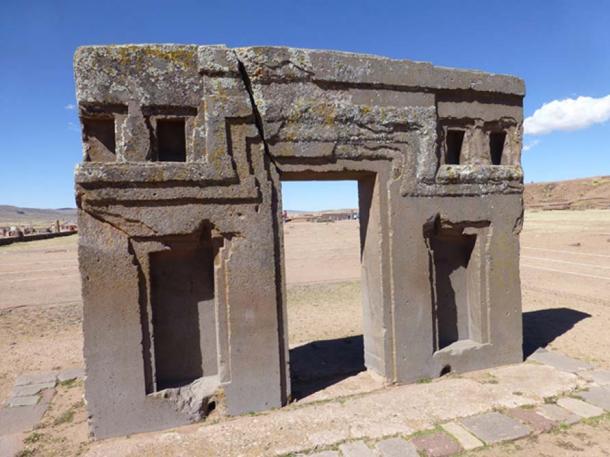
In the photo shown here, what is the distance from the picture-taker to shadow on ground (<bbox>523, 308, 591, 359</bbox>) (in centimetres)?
730

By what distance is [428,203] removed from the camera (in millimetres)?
5652

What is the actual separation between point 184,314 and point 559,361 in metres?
5.66

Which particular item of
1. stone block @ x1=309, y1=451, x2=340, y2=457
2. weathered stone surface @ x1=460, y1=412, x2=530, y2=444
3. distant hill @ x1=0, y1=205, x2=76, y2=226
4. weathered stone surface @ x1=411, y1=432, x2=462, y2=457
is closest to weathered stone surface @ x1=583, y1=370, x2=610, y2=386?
weathered stone surface @ x1=460, y1=412, x2=530, y2=444

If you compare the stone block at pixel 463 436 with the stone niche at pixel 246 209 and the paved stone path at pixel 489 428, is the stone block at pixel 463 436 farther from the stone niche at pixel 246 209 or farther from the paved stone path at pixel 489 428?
the stone niche at pixel 246 209

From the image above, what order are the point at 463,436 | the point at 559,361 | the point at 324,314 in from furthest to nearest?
1. the point at 324,314
2. the point at 559,361
3. the point at 463,436

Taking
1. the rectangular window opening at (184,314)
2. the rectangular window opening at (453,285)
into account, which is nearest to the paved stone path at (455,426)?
the rectangular window opening at (453,285)

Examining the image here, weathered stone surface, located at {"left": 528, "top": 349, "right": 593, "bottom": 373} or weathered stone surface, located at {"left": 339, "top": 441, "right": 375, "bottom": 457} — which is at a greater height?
weathered stone surface, located at {"left": 339, "top": 441, "right": 375, "bottom": 457}

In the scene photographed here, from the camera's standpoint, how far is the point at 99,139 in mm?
4719

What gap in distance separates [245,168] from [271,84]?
1.09 meters

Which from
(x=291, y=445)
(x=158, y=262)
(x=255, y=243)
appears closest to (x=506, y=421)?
(x=291, y=445)

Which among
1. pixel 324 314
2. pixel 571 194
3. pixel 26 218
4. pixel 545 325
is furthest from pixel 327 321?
pixel 26 218

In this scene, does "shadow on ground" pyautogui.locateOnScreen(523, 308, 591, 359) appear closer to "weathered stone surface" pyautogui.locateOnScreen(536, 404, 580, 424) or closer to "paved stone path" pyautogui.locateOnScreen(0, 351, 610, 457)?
"paved stone path" pyautogui.locateOnScreen(0, 351, 610, 457)

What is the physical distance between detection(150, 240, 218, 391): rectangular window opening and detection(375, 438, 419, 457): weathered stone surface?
88.5 inches

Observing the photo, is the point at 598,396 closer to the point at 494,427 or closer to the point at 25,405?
the point at 494,427
